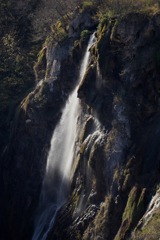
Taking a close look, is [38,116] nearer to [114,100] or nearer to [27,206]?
[27,206]

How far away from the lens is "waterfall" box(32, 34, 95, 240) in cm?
2838

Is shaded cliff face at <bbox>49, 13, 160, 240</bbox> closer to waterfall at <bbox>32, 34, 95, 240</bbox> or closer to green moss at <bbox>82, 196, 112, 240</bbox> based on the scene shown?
green moss at <bbox>82, 196, 112, 240</bbox>

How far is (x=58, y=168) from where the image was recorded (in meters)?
29.8

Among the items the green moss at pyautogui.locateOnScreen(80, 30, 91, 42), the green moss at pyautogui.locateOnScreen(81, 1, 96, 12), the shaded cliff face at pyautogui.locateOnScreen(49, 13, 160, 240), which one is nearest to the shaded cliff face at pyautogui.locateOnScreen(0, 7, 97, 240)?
the green moss at pyautogui.locateOnScreen(80, 30, 91, 42)

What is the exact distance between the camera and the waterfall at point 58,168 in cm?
2838

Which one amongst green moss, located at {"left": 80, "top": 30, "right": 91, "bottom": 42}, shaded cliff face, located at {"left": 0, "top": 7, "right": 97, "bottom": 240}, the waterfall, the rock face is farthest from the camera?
shaded cliff face, located at {"left": 0, "top": 7, "right": 97, "bottom": 240}

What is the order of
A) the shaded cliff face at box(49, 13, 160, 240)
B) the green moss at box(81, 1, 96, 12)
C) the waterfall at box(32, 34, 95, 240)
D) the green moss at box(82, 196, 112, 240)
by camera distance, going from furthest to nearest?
the green moss at box(81, 1, 96, 12)
the waterfall at box(32, 34, 95, 240)
the green moss at box(82, 196, 112, 240)
the shaded cliff face at box(49, 13, 160, 240)

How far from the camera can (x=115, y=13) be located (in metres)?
26.3

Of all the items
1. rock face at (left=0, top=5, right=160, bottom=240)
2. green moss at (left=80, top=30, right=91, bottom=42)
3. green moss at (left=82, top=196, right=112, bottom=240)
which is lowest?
green moss at (left=82, top=196, right=112, bottom=240)

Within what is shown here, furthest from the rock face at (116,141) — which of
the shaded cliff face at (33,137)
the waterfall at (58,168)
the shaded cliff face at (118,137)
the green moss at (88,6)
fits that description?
the green moss at (88,6)

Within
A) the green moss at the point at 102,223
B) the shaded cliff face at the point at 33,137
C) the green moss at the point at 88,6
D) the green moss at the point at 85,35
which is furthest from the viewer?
the shaded cliff face at the point at 33,137

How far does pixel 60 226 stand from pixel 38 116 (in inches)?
388

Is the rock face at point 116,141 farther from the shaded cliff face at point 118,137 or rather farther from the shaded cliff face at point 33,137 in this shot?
the shaded cliff face at point 33,137

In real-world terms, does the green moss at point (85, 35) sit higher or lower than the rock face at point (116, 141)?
higher
